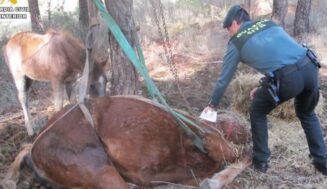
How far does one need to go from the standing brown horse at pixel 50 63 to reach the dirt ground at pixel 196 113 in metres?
0.57

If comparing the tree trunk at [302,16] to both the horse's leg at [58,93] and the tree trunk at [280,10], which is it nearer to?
the tree trunk at [280,10]

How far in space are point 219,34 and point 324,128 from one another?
688 cm

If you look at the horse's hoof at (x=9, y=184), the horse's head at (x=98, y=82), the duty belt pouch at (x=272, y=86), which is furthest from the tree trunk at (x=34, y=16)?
the duty belt pouch at (x=272, y=86)

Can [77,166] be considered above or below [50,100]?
above

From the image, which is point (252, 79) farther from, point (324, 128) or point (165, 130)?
point (165, 130)


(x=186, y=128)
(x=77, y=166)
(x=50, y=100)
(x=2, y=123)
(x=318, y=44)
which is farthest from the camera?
(x=318, y=44)

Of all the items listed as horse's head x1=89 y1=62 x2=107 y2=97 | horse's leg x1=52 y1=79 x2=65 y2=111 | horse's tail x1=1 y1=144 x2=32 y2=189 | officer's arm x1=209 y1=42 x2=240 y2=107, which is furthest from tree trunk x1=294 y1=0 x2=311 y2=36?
horse's tail x1=1 y1=144 x2=32 y2=189

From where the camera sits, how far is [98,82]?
514 cm

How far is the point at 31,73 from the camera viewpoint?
5.72 m

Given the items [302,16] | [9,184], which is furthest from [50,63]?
[302,16]

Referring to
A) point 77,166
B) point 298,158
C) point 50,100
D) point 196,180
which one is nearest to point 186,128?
point 196,180

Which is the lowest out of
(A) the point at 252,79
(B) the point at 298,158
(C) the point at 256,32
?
(B) the point at 298,158

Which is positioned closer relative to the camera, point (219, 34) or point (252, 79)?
point (252, 79)

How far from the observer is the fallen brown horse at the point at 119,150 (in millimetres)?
3160
